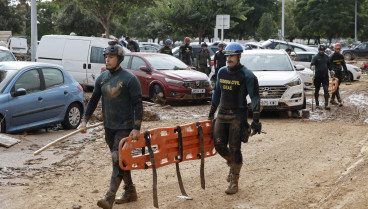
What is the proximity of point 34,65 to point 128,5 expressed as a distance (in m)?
21.2

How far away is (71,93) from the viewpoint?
12.0 m

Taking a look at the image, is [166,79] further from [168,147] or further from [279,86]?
[168,147]

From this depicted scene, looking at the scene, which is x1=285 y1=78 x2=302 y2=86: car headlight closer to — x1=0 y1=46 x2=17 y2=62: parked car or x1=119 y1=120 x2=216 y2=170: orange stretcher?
x1=119 y1=120 x2=216 y2=170: orange stretcher

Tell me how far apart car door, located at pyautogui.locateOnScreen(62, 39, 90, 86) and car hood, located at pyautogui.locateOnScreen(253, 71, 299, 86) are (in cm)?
728

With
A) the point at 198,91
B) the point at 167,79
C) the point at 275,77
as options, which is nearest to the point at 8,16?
the point at 167,79

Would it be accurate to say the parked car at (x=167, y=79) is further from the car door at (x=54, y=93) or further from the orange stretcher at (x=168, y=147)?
the orange stretcher at (x=168, y=147)

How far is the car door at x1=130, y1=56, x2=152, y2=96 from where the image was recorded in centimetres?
1672

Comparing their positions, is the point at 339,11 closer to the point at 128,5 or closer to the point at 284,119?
the point at 128,5

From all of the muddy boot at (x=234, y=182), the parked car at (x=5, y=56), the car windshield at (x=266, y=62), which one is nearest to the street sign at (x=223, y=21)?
the car windshield at (x=266, y=62)

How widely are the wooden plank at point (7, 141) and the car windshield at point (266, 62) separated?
6.89m

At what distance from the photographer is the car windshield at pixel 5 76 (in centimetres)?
1050

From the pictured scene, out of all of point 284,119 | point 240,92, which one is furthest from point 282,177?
point 284,119

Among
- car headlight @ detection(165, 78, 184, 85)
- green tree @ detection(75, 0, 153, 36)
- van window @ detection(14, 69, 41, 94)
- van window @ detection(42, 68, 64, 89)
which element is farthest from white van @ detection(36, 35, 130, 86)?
green tree @ detection(75, 0, 153, 36)

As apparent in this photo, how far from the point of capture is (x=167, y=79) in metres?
16.3
